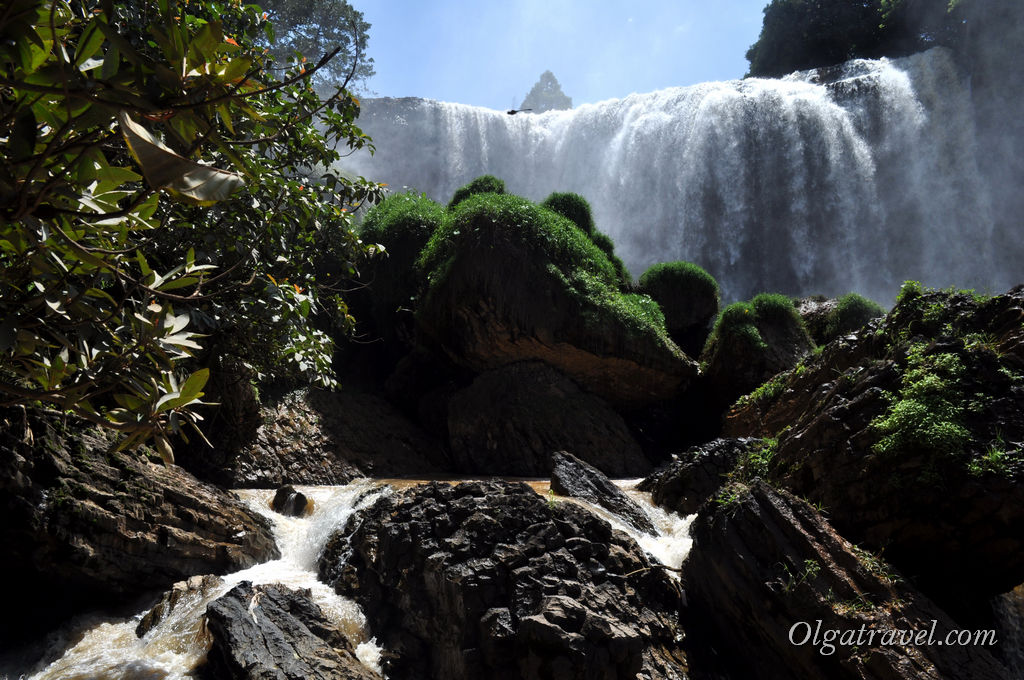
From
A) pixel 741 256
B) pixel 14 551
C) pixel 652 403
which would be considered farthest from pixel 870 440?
pixel 741 256

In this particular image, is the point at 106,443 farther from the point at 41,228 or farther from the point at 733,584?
the point at 733,584

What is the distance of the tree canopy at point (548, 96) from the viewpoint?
232 ft

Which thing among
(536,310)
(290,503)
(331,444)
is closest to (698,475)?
(536,310)

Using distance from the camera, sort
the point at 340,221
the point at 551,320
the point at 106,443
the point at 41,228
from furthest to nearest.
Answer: the point at 551,320, the point at 340,221, the point at 106,443, the point at 41,228

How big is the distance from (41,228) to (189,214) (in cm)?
225

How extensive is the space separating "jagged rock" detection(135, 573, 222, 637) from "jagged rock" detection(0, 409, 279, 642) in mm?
179

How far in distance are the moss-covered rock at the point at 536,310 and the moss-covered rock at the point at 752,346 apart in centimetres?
57

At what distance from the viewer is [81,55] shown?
1.41 metres

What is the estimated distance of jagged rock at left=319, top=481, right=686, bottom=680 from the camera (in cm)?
330

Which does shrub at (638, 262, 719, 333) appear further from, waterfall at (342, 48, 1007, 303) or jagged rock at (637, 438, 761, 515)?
waterfall at (342, 48, 1007, 303)

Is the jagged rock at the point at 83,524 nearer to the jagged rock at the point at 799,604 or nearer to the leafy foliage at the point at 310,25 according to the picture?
the jagged rock at the point at 799,604

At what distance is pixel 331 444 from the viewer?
29.1ft

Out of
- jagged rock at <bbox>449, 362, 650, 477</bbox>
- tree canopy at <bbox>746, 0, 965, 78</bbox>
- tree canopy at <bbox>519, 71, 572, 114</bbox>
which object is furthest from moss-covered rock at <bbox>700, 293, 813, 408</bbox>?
tree canopy at <bbox>519, 71, 572, 114</bbox>

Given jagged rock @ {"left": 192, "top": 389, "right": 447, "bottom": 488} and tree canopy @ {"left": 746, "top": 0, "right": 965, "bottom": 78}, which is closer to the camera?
jagged rock @ {"left": 192, "top": 389, "right": 447, "bottom": 488}
